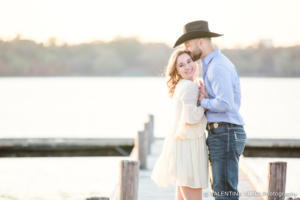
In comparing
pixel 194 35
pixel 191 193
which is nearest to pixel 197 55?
pixel 194 35

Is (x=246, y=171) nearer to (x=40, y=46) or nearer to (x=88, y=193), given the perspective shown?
(x=88, y=193)

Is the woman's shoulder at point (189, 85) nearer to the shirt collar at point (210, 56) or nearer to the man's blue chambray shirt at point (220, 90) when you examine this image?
the man's blue chambray shirt at point (220, 90)

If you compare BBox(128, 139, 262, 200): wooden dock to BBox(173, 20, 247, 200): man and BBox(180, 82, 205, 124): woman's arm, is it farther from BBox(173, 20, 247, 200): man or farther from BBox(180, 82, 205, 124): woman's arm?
BBox(180, 82, 205, 124): woman's arm

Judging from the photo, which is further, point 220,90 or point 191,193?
point 191,193

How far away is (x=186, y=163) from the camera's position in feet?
12.6

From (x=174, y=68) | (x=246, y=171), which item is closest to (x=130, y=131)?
(x=246, y=171)

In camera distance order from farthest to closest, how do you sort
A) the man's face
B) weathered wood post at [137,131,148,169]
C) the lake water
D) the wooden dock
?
the lake water → weathered wood post at [137,131,148,169] → the wooden dock → the man's face

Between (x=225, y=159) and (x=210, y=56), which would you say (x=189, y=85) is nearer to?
(x=210, y=56)

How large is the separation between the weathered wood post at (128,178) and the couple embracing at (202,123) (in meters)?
0.31

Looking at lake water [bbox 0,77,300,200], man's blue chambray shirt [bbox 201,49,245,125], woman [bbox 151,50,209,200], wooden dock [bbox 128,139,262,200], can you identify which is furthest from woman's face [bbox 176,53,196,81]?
lake water [bbox 0,77,300,200]

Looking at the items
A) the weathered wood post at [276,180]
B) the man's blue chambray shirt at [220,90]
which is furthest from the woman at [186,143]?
the weathered wood post at [276,180]

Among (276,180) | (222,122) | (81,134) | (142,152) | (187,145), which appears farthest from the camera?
(81,134)

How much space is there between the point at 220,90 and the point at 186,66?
1.61 ft

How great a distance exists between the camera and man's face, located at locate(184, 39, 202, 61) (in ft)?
13.1
